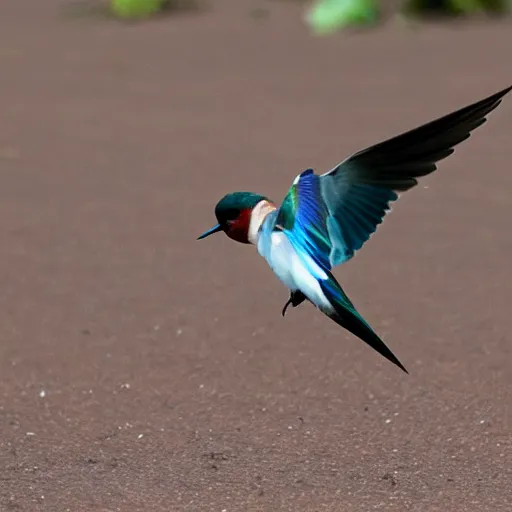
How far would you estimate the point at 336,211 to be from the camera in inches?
88.5

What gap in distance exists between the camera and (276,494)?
124 inches

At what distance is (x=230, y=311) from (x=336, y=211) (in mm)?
2384

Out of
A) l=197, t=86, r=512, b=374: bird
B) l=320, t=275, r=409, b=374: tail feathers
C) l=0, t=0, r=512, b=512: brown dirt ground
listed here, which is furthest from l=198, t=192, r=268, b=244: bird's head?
l=0, t=0, r=512, b=512: brown dirt ground

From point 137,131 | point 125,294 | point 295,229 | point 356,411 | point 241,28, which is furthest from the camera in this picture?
point 241,28

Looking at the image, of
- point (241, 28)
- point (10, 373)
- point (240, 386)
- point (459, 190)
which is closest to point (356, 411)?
point (240, 386)

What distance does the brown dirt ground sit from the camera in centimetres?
331

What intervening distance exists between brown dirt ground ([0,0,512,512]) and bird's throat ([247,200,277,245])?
121cm

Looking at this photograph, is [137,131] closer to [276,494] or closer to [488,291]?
[488,291]

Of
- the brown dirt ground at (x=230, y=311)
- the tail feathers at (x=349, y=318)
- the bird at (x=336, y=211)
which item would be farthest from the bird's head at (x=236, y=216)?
the brown dirt ground at (x=230, y=311)

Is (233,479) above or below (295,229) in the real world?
below

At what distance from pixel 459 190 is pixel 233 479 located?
3.39 metres

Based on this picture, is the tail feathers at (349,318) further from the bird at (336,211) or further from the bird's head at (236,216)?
the bird's head at (236,216)

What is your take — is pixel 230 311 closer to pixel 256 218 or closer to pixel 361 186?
pixel 361 186

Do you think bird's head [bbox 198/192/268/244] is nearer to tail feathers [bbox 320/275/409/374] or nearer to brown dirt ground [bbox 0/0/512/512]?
tail feathers [bbox 320/275/409/374]
